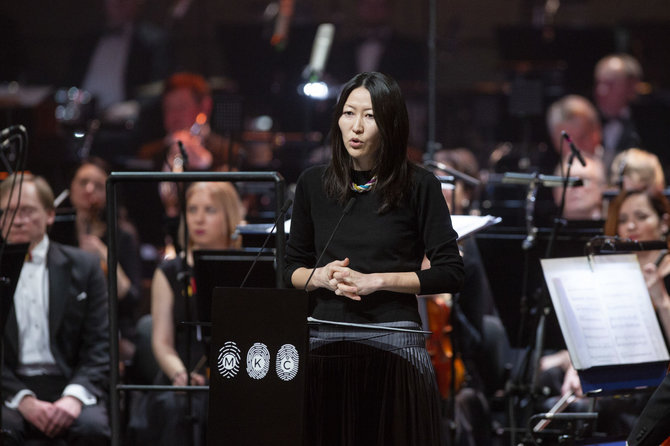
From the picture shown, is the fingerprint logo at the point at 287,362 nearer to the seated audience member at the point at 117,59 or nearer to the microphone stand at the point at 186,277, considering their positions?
the microphone stand at the point at 186,277

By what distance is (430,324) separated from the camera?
4520 mm

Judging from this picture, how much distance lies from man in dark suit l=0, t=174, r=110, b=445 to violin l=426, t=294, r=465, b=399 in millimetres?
1543

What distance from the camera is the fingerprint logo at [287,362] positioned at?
2.55m

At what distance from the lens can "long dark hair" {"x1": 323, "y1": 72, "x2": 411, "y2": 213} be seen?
2666mm

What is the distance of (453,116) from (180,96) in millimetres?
2511

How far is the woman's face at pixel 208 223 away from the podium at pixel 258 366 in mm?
2189

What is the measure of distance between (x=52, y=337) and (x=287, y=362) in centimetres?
214

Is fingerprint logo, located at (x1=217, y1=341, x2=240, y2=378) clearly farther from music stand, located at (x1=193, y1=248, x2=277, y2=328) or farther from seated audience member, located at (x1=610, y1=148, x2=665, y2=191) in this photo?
seated audience member, located at (x1=610, y1=148, x2=665, y2=191)

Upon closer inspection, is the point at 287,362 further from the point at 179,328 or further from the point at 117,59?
the point at 117,59

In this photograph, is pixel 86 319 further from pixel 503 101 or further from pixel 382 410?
pixel 503 101

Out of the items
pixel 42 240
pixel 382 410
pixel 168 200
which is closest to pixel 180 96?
pixel 168 200

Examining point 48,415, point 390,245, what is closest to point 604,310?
point 390,245

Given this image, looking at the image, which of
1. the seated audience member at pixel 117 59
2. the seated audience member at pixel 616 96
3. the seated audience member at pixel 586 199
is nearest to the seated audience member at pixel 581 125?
the seated audience member at pixel 616 96

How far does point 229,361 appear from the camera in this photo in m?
2.61
